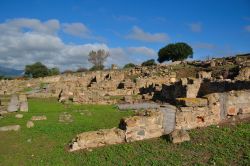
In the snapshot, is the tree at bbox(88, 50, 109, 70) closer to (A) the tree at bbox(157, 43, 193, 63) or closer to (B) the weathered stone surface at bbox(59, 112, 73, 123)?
(A) the tree at bbox(157, 43, 193, 63)

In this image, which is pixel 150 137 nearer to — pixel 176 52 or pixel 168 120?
pixel 168 120

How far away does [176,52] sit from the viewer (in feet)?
252

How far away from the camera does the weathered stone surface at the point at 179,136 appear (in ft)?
36.8

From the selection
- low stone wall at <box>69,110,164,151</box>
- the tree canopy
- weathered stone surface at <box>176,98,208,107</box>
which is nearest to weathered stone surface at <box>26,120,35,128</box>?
low stone wall at <box>69,110,164,151</box>

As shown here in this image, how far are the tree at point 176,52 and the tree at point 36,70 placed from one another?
36.9 m

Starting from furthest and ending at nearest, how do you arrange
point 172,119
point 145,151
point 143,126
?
point 172,119 < point 143,126 < point 145,151

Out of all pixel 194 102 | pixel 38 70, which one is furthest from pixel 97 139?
pixel 38 70

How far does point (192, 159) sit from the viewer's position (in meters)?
9.82

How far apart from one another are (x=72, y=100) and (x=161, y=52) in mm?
56012

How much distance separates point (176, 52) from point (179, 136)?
67415 millimetres

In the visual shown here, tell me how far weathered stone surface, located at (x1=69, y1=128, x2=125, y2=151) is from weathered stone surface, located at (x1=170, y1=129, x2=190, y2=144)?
6.70 feet

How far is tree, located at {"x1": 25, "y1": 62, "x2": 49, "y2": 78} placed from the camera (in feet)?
293

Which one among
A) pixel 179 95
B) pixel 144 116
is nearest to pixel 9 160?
pixel 144 116

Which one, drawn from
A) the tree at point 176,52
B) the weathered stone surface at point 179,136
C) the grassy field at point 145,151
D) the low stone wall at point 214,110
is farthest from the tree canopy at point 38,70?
the weathered stone surface at point 179,136
